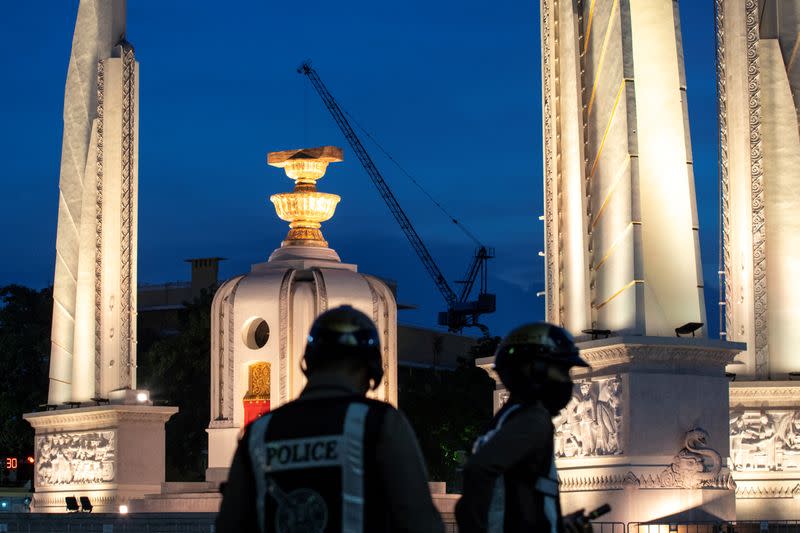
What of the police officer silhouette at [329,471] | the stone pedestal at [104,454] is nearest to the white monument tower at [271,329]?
the stone pedestal at [104,454]

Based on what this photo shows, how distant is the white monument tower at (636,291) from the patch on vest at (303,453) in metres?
14.0

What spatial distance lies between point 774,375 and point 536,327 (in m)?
15.3

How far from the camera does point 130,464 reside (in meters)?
27.8

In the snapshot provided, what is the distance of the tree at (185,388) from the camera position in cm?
4391

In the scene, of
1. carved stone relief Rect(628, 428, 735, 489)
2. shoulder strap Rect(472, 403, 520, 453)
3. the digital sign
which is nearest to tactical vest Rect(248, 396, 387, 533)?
shoulder strap Rect(472, 403, 520, 453)

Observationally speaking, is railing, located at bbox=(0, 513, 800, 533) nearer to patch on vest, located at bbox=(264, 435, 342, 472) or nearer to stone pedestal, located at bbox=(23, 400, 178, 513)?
stone pedestal, located at bbox=(23, 400, 178, 513)

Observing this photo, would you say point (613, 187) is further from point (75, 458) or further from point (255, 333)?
point (75, 458)

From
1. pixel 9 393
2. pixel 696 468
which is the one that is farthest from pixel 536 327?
pixel 9 393

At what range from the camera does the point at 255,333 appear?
3016cm

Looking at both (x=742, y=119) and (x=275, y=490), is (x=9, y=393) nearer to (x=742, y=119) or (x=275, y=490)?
(x=742, y=119)

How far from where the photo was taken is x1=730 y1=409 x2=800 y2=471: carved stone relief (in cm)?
2075

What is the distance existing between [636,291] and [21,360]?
28.8 metres

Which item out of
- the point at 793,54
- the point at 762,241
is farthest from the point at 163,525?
the point at 793,54

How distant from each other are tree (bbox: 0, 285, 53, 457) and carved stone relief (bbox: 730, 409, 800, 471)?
25.0 metres
